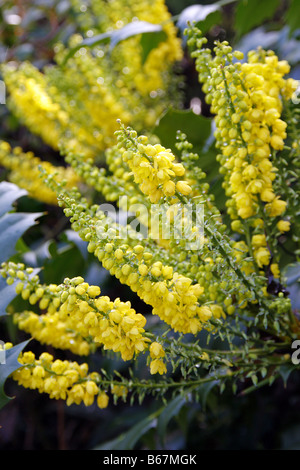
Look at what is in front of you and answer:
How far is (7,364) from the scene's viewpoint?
2.91ft

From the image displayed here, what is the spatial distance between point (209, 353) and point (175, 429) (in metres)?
1.29

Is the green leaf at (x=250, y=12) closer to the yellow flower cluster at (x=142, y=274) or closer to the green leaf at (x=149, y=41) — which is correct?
the green leaf at (x=149, y=41)

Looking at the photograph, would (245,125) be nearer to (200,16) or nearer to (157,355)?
(157,355)

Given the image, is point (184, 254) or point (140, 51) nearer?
point (184, 254)

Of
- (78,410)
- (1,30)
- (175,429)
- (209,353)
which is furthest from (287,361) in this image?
(1,30)

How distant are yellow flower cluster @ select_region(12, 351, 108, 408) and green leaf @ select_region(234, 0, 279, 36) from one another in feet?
3.98

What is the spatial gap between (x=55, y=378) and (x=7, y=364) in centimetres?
9

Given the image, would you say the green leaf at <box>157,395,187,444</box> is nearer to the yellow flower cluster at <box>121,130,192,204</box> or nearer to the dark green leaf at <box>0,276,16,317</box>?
the dark green leaf at <box>0,276,16,317</box>


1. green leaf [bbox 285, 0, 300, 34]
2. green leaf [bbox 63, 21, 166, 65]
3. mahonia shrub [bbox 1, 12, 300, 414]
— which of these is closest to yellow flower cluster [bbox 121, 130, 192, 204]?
mahonia shrub [bbox 1, 12, 300, 414]

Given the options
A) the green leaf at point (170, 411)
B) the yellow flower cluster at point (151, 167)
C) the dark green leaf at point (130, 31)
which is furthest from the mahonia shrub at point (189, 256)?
the dark green leaf at point (130, 31)

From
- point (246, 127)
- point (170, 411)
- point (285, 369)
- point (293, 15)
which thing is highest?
point (293, 15)

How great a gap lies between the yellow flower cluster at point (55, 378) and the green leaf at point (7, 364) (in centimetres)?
2

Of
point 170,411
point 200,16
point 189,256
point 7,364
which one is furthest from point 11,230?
point 200,16

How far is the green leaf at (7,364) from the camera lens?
864 mm
